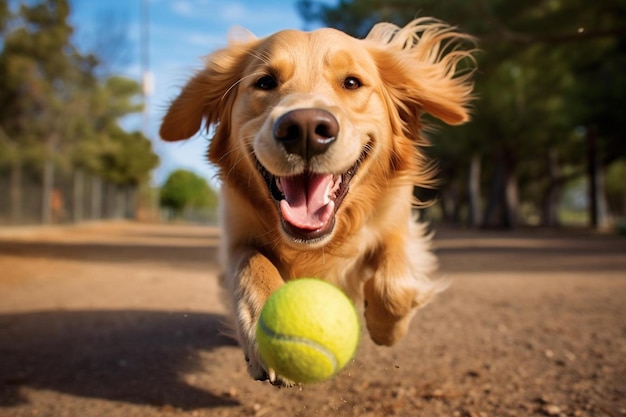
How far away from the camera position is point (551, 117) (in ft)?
78.5

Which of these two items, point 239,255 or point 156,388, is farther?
point 156,388

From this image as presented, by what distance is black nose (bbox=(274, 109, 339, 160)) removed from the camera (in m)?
2.15

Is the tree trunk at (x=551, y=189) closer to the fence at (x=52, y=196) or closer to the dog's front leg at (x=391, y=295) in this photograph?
the fence at (x=52, y=196)

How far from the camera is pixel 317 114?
2.15 m

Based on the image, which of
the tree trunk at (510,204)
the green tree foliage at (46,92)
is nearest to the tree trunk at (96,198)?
the green tree foliage at (46,92)

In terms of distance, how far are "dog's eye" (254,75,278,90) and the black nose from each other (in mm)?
655

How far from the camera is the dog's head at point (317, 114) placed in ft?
7.63

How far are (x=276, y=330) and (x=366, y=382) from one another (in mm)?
1504

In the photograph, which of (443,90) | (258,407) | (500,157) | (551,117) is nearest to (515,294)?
(443,90)

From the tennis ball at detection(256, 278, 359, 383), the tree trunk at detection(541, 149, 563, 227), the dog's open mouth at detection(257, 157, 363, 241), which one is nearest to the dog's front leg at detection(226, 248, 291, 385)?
the tennis ball at detection(256, 278, 359, 383)

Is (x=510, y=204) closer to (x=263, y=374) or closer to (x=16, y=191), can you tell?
(x=16, y=191)

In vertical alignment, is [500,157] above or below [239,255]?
above

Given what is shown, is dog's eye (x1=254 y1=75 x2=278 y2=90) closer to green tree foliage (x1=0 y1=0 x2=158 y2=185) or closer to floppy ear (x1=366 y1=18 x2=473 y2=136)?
floppy ear (x1=366 y1=18 x2=473 y2=136)

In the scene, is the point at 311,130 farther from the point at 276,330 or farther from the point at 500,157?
the point at 500,157
